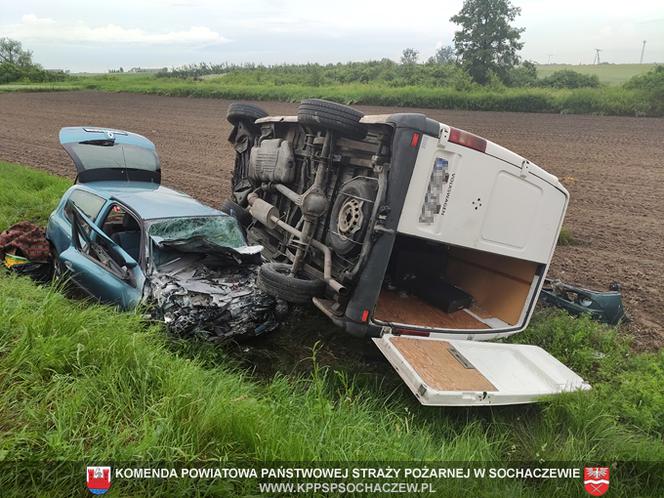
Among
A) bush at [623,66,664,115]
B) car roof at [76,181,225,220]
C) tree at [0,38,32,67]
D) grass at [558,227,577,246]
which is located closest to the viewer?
car roof at [76,181,225,220]

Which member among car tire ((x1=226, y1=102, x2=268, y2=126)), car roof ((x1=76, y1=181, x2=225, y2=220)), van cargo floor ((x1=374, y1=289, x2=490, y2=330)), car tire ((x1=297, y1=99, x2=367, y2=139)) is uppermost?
car tire ((x1=297, y1=99, x2=367, y2=139))

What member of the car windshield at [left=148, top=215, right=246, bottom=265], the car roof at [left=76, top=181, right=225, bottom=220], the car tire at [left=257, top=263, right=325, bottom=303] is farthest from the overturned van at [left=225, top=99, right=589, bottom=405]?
the car roof at [left=76, top=181, right=225, bottom=220]

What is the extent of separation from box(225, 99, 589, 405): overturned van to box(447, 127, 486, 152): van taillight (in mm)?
11

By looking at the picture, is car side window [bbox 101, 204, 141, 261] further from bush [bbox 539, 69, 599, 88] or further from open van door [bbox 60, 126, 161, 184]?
bush [bbox 539, 69, 599, 88]

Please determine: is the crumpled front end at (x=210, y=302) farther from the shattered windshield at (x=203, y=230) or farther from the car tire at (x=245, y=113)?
the car tire at (x=245, y=113)

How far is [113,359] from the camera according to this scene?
10.1ft

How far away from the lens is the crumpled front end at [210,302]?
14.7ft

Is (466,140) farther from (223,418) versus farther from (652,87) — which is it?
(652,87)

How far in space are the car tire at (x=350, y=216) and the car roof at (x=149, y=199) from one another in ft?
6.04

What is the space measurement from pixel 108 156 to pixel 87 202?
3.10ft

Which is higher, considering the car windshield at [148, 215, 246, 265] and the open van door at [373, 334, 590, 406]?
the car windshield at [148, 215, 246, 265]

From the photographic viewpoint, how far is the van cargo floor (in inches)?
197

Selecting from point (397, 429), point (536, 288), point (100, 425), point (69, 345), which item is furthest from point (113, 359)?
point (536, 288)

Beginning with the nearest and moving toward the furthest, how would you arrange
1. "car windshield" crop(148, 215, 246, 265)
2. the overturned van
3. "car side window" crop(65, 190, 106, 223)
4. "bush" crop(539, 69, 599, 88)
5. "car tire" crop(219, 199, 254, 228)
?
the overturned van, "car windshield" crop(148, 215, 246, 265), "car side window" crop(65, 190, 106, 223), "car tire" crop(219, 199, 254, 228), "bush" crop(539, 69, 599, 88)
